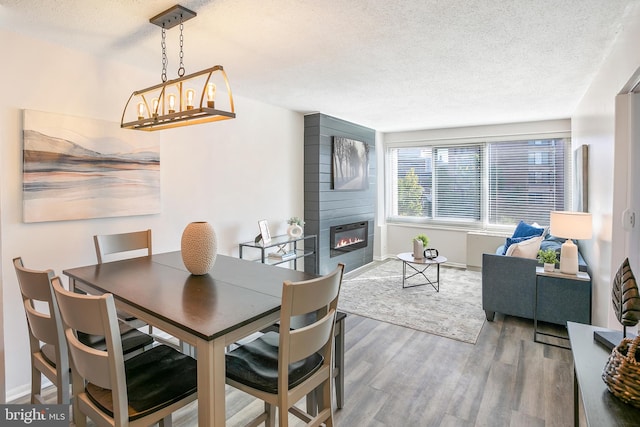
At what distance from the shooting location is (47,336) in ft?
5.36

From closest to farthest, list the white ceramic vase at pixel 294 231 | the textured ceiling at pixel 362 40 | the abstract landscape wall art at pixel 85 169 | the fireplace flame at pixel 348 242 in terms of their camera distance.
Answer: the textured ceiling at pixel 362 40
the abstract landscape wall art at pixel 85 169
the white ceramic vase at pixel 294 231
the fireplace flame at pixel 348 242

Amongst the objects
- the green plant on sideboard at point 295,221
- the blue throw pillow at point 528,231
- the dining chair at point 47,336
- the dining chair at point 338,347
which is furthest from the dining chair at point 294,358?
the blue throw pillow at point 528,231

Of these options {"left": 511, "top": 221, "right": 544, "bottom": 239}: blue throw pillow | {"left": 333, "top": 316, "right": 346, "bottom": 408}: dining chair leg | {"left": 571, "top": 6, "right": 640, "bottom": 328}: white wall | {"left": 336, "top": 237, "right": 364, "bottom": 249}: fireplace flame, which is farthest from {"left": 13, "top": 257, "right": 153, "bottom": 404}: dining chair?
{"left": 511, "top": 221, "right": 544, "bottom": 239}: blue throw pillow

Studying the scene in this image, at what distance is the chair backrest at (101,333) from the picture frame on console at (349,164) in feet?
13.1

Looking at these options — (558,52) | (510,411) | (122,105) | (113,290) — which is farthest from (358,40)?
(510,411)

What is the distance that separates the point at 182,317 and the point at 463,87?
3.43 meters

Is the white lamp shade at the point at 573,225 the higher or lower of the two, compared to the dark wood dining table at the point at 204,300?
higher

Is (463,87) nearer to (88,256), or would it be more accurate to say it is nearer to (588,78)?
(588,78)

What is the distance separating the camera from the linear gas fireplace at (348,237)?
16.7 feet

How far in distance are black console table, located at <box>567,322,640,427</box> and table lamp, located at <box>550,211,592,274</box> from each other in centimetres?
169

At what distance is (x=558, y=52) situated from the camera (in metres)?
2.62

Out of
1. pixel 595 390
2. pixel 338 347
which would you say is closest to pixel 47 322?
pixel 338 347

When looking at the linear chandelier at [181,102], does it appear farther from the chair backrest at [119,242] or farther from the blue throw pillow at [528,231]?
the blue throw pillow at [528,231]

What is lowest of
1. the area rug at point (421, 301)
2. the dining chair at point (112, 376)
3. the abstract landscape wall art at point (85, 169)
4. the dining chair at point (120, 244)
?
the area rug at point (421, 301)
